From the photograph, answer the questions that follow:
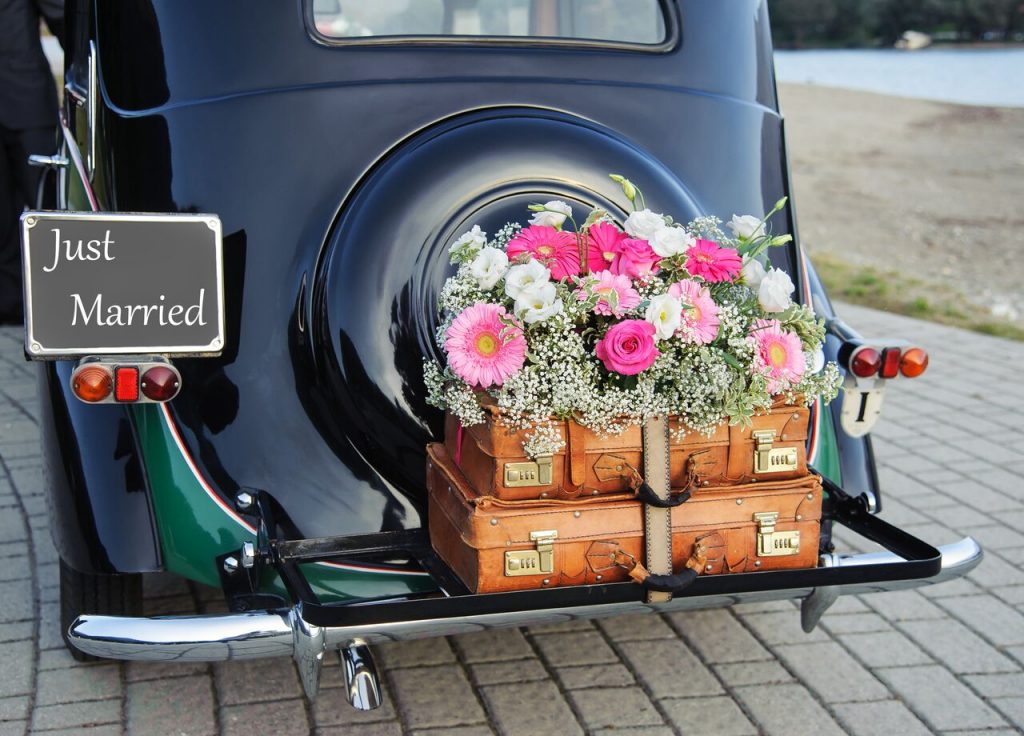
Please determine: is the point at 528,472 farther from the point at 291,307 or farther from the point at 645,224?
the point at 291,307

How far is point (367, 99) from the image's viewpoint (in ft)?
8.52

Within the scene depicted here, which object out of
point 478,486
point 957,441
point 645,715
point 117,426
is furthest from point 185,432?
point 957,441

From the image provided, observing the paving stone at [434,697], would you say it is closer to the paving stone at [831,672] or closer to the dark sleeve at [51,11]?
the paving stone at [831,672]

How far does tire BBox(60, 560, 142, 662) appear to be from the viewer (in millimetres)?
2750

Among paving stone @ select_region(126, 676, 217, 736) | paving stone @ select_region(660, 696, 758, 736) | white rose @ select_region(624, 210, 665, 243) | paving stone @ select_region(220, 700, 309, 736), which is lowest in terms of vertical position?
paving stone @ select_region(660, 696, 758, 736)

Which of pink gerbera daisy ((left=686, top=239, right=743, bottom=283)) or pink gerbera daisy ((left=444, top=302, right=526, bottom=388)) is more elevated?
pink gerbera daisy ((left=686, top=239, right=743, bottom=283))

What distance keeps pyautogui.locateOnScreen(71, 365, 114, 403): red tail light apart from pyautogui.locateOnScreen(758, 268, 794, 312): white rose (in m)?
1.37

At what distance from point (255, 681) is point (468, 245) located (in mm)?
1326

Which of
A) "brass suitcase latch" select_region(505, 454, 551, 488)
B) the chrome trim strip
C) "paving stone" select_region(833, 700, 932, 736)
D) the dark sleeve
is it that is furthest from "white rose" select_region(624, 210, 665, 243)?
the dark sleeve

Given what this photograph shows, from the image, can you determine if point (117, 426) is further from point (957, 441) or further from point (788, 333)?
point (957, 441)

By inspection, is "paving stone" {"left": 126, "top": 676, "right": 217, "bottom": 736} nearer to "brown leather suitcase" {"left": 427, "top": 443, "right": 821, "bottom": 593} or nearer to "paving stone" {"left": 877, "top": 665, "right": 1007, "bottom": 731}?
"brown leather suitcase" {"left": 427, "top": 443, "right": 821, "bottom": 593}

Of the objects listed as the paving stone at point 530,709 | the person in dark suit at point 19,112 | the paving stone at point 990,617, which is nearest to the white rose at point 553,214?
the paving stone at point 530,709

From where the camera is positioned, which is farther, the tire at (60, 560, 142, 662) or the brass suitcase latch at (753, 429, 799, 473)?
the tire at (60, 560, 142, 662)

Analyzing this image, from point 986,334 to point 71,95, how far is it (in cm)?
541
